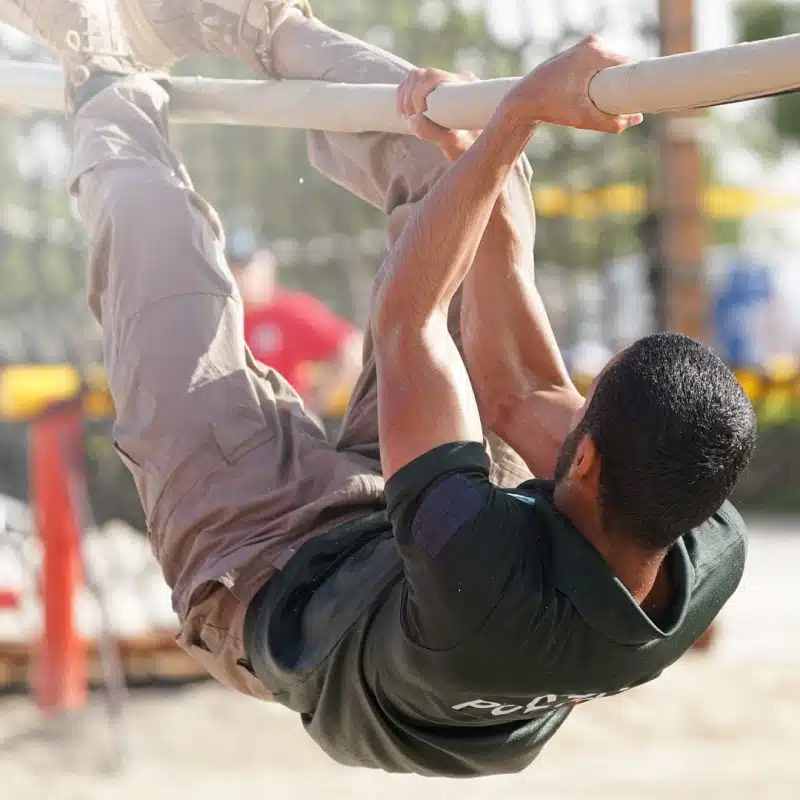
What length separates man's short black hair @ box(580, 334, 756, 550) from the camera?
184cm

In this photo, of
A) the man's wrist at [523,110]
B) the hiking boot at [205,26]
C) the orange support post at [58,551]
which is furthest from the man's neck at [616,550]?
the orange support post at [58,551]

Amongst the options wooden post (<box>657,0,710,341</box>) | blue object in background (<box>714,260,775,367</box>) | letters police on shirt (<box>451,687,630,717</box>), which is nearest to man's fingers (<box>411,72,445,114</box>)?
letters police on shirt (<box>451,687,630,717</box>)

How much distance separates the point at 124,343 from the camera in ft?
7.97

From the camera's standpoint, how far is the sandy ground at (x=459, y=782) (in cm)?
466

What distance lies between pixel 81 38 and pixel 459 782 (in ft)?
9.31

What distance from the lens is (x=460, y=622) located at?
6.12 ft

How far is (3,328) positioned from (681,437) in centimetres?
493

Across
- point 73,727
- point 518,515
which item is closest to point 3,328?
point 73,727

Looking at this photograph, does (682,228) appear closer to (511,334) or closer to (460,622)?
(511,334)

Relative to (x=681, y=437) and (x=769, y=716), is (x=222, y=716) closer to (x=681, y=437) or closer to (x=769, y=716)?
(x=769, y=716)

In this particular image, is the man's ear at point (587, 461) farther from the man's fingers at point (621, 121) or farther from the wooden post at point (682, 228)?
the wooden post at point (682, 228)

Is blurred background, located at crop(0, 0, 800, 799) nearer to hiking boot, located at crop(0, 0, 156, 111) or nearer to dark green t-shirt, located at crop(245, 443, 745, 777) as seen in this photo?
Result: hiking boot, located at crop(0, 0, 156, 111)

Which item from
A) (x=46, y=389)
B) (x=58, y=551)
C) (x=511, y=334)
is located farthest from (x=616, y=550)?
(x=46, y=389)

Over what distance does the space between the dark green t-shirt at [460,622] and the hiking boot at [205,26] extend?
0.90 m
